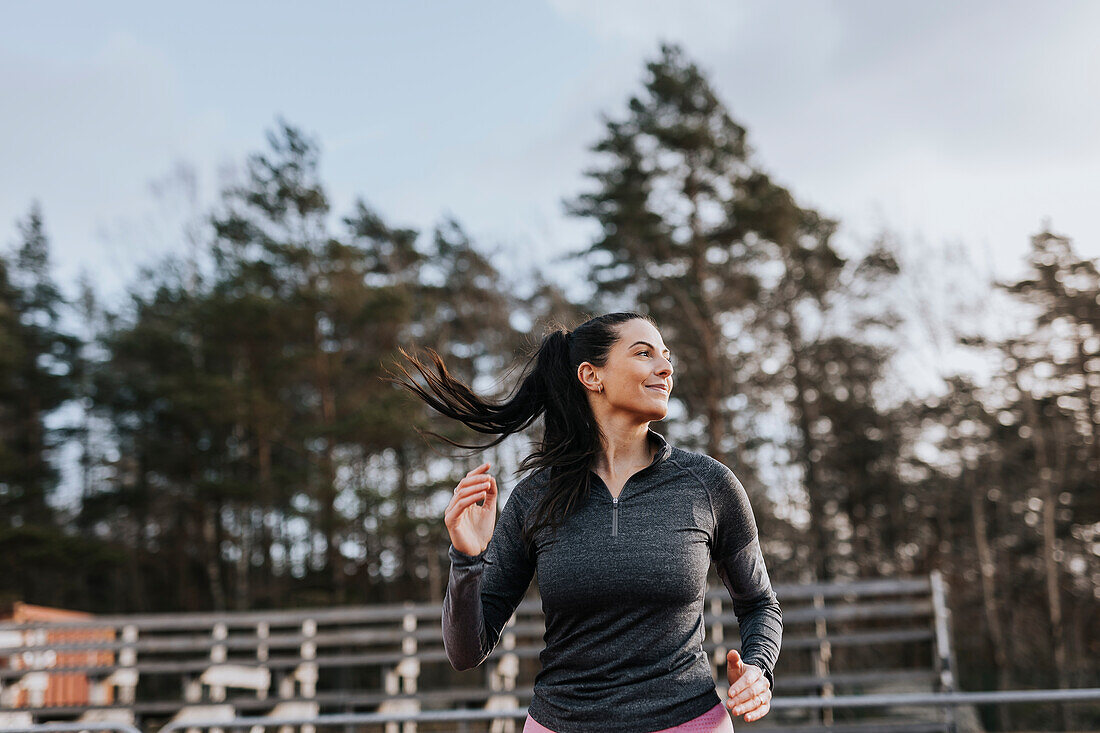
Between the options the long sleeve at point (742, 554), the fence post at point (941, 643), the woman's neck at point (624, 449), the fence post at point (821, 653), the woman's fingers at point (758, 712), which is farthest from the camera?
the fence post at point (821, 653)

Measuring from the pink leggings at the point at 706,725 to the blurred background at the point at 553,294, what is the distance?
15246mm

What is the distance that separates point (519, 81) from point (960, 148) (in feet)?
33.1

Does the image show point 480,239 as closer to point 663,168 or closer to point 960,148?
point 663,168

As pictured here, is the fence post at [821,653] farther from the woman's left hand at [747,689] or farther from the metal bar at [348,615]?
the woman's left hand at [747,689]

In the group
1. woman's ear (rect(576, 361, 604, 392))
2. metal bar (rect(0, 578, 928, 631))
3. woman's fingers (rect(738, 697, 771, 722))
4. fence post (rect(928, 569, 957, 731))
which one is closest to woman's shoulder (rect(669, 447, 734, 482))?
woman's ear (rect(576, 361, 604, 392))

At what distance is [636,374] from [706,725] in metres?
0.78

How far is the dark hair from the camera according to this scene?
2.15 m

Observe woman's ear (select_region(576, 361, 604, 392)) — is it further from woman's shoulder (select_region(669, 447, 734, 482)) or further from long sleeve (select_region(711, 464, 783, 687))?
long sleeve (select_region(711, 464, 783, 687))

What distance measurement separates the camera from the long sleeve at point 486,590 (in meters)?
1.97

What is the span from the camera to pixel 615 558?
1.96 metres

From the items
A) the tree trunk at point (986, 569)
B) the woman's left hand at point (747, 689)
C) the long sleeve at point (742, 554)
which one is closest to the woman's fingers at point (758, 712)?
the woman's left hand at point (747, 689)

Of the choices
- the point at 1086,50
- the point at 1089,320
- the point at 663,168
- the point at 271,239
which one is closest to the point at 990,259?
the point at 1089,320

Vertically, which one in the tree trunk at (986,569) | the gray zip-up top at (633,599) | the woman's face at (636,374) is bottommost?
the tree trunk at (986,569)

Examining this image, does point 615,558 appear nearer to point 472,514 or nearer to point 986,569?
point 472,514
